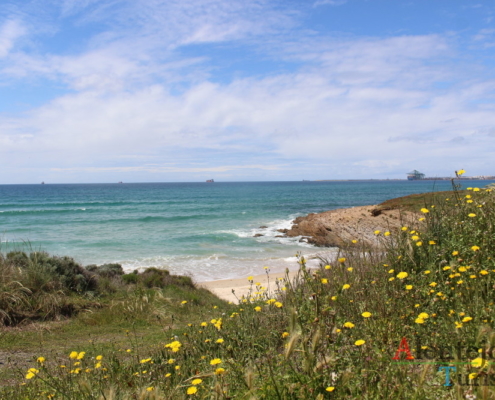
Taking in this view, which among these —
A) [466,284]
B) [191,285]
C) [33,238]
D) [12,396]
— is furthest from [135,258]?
[466,284]

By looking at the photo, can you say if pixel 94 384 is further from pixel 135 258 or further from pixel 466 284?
pixel 135 258

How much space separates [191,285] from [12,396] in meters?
9.96

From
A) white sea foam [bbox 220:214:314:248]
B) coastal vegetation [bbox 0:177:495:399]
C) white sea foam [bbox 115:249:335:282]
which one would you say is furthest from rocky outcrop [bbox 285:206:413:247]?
coastal vegetation [bbox 0:177:495:399]

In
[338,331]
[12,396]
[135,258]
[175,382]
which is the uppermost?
[338,331]

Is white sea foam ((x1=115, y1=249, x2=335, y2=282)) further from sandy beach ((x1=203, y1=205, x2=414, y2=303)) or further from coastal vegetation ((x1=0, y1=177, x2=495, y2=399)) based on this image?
coastal vegetation ((x1=0, y1=177, x2=495, y2=399))

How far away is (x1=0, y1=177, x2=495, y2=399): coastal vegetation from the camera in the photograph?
2.34 meters

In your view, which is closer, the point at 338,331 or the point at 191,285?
the point at 338,331

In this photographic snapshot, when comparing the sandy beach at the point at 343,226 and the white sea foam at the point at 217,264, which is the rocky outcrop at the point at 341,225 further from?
the white sea foam at the point at 217,264

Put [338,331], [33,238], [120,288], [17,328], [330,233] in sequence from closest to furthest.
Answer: [338,331]
[17,328]
[120,288]
[330,233]
[33,238]

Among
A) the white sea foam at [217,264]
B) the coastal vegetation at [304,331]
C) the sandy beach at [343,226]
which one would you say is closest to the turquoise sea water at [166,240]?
the white sea foam at [217,264]

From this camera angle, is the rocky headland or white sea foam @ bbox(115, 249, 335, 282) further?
the rocky headland

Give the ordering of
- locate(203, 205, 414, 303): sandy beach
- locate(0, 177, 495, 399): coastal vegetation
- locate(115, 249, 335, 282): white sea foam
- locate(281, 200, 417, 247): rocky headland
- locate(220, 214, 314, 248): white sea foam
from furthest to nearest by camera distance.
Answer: locate(220, 214, 314, 248): white sea foam
locate(281, 200, 417, 247): rocky headland
locate(203, 205, 414, 303): sandy beach
locate(115, 249, 335, 282): white sea foam
locate(0, 177, 495, 399): coastal vegetation

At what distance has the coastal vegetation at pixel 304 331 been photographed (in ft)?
A: 7.68

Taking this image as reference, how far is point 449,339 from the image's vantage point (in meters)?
2.84
